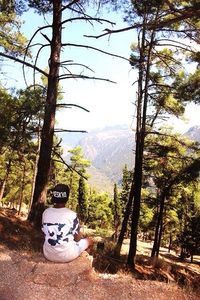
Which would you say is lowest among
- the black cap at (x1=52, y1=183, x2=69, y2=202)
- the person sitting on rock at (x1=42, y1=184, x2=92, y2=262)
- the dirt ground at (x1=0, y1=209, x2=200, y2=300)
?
the dirt ground at (x1=0, y1=209, x2=200, y2=300)

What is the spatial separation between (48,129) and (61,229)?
6.31 m

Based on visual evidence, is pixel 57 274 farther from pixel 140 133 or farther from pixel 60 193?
pixel 140 133

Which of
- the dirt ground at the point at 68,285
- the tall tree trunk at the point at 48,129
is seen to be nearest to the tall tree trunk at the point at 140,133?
the tall tree trunk at the point at 48,129

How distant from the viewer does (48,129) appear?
36.9ft

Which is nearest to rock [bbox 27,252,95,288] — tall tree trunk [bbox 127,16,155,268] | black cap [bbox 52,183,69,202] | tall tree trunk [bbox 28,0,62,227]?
black cap [bbox 52,183,69,202]

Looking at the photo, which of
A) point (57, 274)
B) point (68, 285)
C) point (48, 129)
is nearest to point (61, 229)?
point (57, 274)

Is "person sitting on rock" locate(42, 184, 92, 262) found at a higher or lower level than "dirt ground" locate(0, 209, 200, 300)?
higher

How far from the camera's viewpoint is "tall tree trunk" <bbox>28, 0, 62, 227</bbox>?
11.1 m

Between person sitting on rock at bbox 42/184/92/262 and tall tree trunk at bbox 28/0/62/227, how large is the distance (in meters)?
5.64

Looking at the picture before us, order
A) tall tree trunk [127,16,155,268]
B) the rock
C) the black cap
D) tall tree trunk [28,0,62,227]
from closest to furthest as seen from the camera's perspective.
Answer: the black cap < the rock < tall tree trunk [28,0,62,227] < tall tree trunk [127,16,155,268]

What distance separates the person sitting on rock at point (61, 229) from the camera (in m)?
5.27

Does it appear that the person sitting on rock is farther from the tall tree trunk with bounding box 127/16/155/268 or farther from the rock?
the tall tree trunk with bounding box 127/16/155/268

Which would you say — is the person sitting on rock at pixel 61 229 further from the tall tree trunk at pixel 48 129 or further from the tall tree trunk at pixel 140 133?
the tall tree trunk at pixel 140 133

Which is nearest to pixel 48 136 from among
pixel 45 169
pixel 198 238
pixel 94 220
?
pixel 45 169
